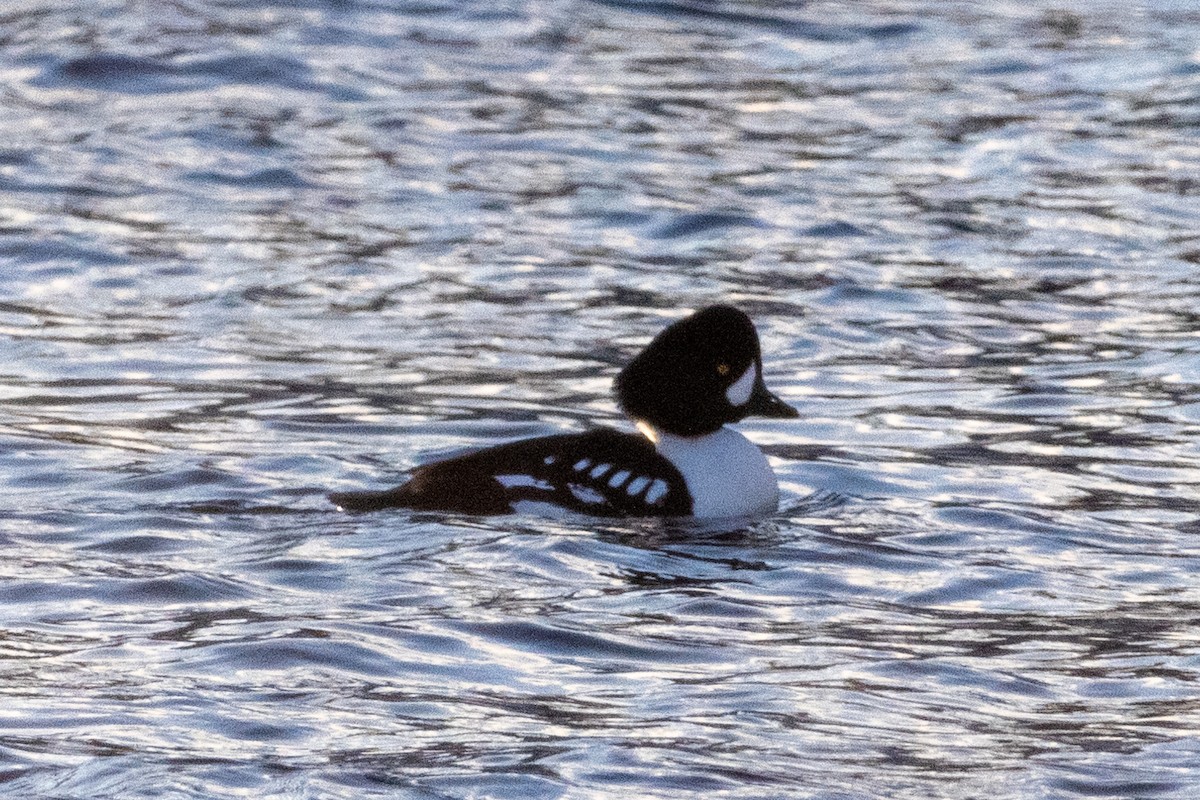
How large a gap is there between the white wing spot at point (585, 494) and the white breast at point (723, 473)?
378mm

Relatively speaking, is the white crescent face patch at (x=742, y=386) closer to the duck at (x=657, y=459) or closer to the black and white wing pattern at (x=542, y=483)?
the duck at (x=657, y=459)

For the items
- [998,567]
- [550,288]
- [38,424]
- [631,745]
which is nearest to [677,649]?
[631,745]

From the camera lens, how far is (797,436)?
33.4ft

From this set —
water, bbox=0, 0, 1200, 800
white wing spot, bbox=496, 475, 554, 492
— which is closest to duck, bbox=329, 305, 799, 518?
white wing spot, bbox=496, 475, 554, 492

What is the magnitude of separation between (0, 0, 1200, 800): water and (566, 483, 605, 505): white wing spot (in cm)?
11

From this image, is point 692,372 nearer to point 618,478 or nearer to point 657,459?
point 657,459

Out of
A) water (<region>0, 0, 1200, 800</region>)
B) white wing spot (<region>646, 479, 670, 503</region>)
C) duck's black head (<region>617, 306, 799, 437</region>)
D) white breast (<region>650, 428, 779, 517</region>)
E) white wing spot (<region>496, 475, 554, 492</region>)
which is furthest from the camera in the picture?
duck's black head (<region>617, 306, 799, 437</region>)

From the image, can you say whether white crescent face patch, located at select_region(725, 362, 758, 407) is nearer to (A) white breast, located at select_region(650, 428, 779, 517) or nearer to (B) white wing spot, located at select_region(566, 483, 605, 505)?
(A) white breast, located at select_region(650, 428, 779, 517)

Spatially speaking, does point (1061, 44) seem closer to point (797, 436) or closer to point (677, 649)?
point (797, 436)

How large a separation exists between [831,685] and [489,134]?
1113 centimetres

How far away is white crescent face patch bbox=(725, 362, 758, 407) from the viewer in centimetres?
870

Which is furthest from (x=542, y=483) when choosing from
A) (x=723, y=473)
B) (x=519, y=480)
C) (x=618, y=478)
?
(x=723, y=473)

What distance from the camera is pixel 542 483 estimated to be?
8242 mm

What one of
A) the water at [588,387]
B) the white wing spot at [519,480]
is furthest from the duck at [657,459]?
the water at [588,387]
